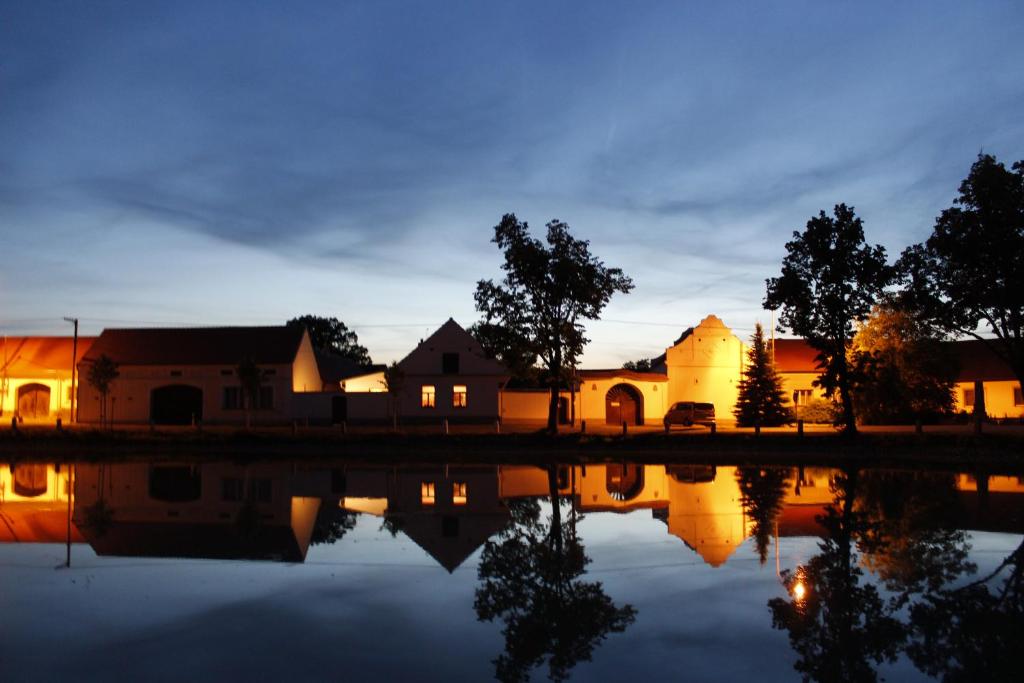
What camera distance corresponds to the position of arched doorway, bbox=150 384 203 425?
49.6m

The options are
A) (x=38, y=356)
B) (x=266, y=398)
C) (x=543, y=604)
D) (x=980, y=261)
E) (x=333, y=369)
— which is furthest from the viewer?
(x=333, y=369)

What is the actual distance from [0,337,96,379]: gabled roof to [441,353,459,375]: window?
25.1 metres

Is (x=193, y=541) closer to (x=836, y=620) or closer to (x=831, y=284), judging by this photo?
(x=836, y=620)

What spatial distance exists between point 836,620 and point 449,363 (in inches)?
1596

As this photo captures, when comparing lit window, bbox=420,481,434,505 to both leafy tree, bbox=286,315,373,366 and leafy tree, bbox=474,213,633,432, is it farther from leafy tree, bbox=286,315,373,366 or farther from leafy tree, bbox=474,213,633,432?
leafy tree, bbox=286,315,373,366

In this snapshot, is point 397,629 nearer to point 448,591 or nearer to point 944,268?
point 448,591

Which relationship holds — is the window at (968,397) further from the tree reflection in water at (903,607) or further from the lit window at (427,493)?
the lit window at (427,493)

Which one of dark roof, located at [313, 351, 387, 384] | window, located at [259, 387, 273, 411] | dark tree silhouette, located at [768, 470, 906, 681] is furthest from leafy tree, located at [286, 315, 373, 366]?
dark tree silhouette, located at [768, 470, 906, 681]

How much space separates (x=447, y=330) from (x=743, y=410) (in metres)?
19.1

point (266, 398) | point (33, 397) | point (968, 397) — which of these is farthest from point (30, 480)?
point (968, 397)

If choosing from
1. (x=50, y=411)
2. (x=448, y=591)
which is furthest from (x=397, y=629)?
(x=50, y=411)

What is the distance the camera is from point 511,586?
1014 centimetres

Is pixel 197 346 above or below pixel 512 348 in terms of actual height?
above

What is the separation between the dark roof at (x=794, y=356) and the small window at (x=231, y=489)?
43.6m
